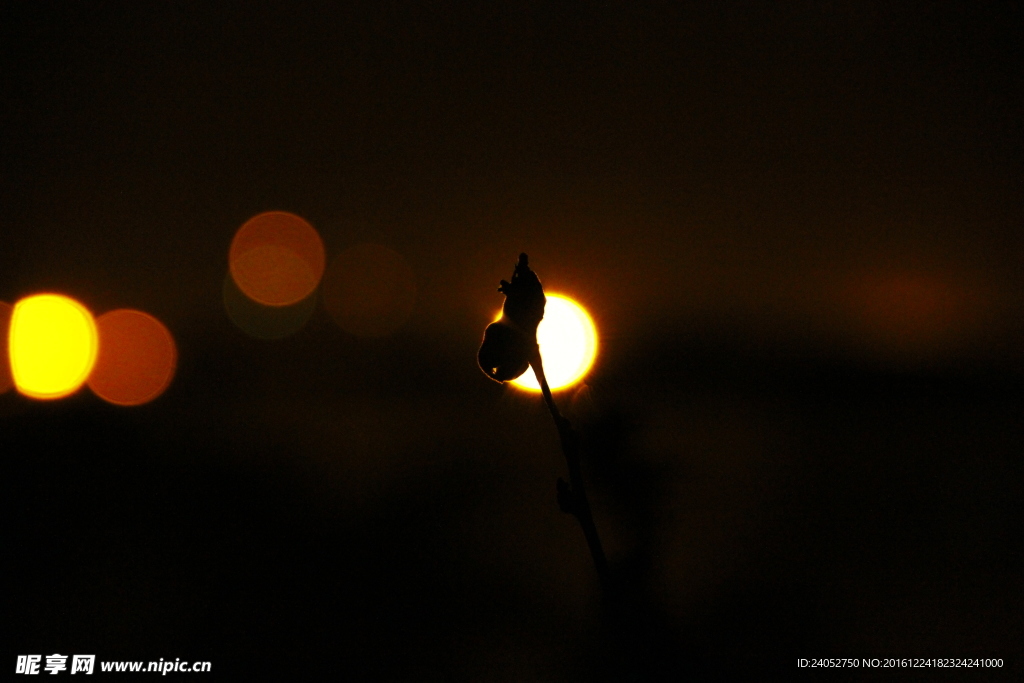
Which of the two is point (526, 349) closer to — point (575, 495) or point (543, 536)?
point (575, 495)

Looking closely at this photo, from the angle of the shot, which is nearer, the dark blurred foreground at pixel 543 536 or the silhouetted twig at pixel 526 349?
the silhouetted twig at pixel 526 349

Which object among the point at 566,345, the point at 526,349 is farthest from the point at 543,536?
the point at 526,349

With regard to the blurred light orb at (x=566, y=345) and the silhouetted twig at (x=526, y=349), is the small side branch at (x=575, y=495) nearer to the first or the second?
the silhouetted twig at (x=526, y=349)

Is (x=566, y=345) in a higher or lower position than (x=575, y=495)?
higher

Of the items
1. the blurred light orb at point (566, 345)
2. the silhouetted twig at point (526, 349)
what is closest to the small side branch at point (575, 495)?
the silhouetted twig at point (526, 349)

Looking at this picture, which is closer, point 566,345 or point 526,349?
point 526,349

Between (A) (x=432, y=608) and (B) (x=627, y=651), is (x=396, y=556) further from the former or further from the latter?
(B) (x=627, y=651)

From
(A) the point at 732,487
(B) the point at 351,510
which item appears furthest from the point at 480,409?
(A) the point at 732,487
